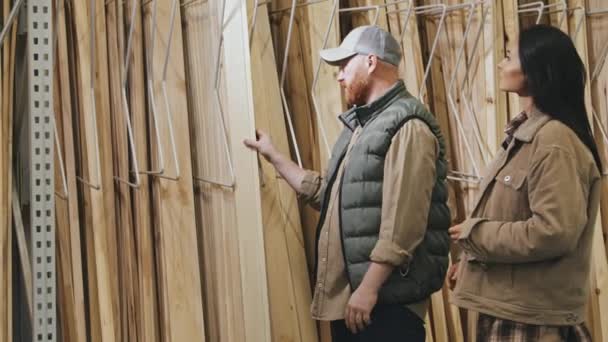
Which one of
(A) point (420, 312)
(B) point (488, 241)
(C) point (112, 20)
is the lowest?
(A) point (420, 312)

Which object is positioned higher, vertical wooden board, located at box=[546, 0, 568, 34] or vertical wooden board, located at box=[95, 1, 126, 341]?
vertical wooden board, located at box=[546, 0, 568, 34]

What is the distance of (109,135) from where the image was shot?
7.85ft

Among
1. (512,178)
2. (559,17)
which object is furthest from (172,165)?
(559,17)

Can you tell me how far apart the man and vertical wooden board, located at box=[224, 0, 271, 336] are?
0.06 metres

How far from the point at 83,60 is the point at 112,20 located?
18cm

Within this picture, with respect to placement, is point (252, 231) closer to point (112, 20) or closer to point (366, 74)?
point (366, 74)

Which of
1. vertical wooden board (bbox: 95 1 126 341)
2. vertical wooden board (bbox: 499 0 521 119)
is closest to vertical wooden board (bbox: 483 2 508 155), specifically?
vertical wooden board (bbox: 499 0 521 119)

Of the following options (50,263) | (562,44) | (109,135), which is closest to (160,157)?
(109,135)

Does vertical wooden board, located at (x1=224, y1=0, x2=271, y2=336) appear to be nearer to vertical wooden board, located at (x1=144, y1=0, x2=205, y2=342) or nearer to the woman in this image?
vertical wooden board, located at (x1=144, y1=0, x2=205, y2=342)

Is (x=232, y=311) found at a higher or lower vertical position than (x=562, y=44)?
lower

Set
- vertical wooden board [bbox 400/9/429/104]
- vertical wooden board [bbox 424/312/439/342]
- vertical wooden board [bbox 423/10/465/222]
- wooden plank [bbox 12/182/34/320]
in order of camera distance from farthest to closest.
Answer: vertical wooden board [bbox 423/10/465/222] < vertical wooden board [bbox 400/9/429/104] < vertical wooden board [bbox 424/312/439/342] < wooden plank [bbox 12/182/34/320]

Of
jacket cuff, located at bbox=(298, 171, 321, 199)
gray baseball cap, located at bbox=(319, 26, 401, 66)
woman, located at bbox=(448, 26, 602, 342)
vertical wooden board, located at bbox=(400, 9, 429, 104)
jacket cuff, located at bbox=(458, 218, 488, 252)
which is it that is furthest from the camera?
vertical wooden board, located at bbox=(400, 9, 429, 104)

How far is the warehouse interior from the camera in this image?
229cm

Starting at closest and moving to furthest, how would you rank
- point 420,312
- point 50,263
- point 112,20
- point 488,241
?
1. point 50,263
2. point 488,241
3. point 420,312
4. point 112,20
